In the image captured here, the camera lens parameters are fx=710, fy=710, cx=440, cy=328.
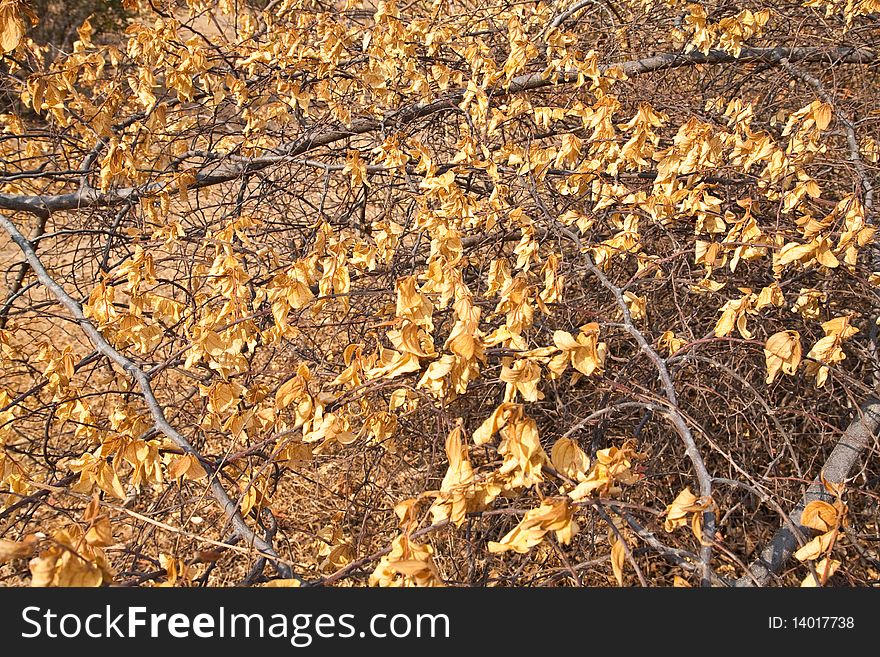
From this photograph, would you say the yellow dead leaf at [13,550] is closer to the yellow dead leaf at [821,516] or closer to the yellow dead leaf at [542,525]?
the yellow dead leaf at [542,525]

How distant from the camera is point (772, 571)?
5.17 feet

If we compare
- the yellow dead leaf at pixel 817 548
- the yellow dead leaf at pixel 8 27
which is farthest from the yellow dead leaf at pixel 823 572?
the yellow dead leaf at pixel 8 27

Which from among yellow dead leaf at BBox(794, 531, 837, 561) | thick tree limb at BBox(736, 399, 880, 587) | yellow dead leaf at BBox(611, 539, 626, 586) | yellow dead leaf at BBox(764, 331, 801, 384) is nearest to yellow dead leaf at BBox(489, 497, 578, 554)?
yellow dead leaf at BBox(611, 539, 626, 586)

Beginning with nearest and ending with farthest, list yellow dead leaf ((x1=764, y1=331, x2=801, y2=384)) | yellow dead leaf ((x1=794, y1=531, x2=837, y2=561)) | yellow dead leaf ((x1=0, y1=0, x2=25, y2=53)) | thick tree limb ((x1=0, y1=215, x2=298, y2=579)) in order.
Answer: yellow dead leaf ((x1=794, y1=531, x2=837, y2=561)) < thick tree limb ((x1=0, y1=215, x2=298, y2=579)) < yellow dead leaf ((x1=764, y1=331, x2=801, y2=384)) < yellow dead leaf ((x1=0, y1=0, x2=25, y2=53))

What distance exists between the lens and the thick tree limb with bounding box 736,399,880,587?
1606 mm

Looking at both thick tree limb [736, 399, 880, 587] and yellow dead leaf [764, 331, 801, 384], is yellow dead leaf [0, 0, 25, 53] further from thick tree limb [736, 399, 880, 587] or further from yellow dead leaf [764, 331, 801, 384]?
thick tree limb [736, 399, 880, 587]

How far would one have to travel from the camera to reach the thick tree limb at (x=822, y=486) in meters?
1.61

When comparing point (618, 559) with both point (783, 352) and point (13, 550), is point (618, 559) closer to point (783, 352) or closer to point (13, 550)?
point (783, 352)

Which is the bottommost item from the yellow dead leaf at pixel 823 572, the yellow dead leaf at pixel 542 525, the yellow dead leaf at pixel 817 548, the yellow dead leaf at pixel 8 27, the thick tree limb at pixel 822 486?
Result: the yellow dead leaf at pixel 823 572

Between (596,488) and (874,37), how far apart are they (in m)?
3.08

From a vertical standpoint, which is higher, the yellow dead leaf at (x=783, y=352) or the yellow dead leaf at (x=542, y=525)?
the yellow dead leaf at (x=783, y=352)

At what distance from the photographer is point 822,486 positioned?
1.55 meters

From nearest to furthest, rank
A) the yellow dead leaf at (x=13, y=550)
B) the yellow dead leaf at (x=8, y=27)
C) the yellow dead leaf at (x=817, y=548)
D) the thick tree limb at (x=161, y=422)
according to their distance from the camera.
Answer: the yellow dead leaf at (x=13, y=550) → the yellow dead leaf at (x=817, y=548) → the thick tree limb at (x=161, y=422) → the yellow dead leaf at (x=8, y=27)
